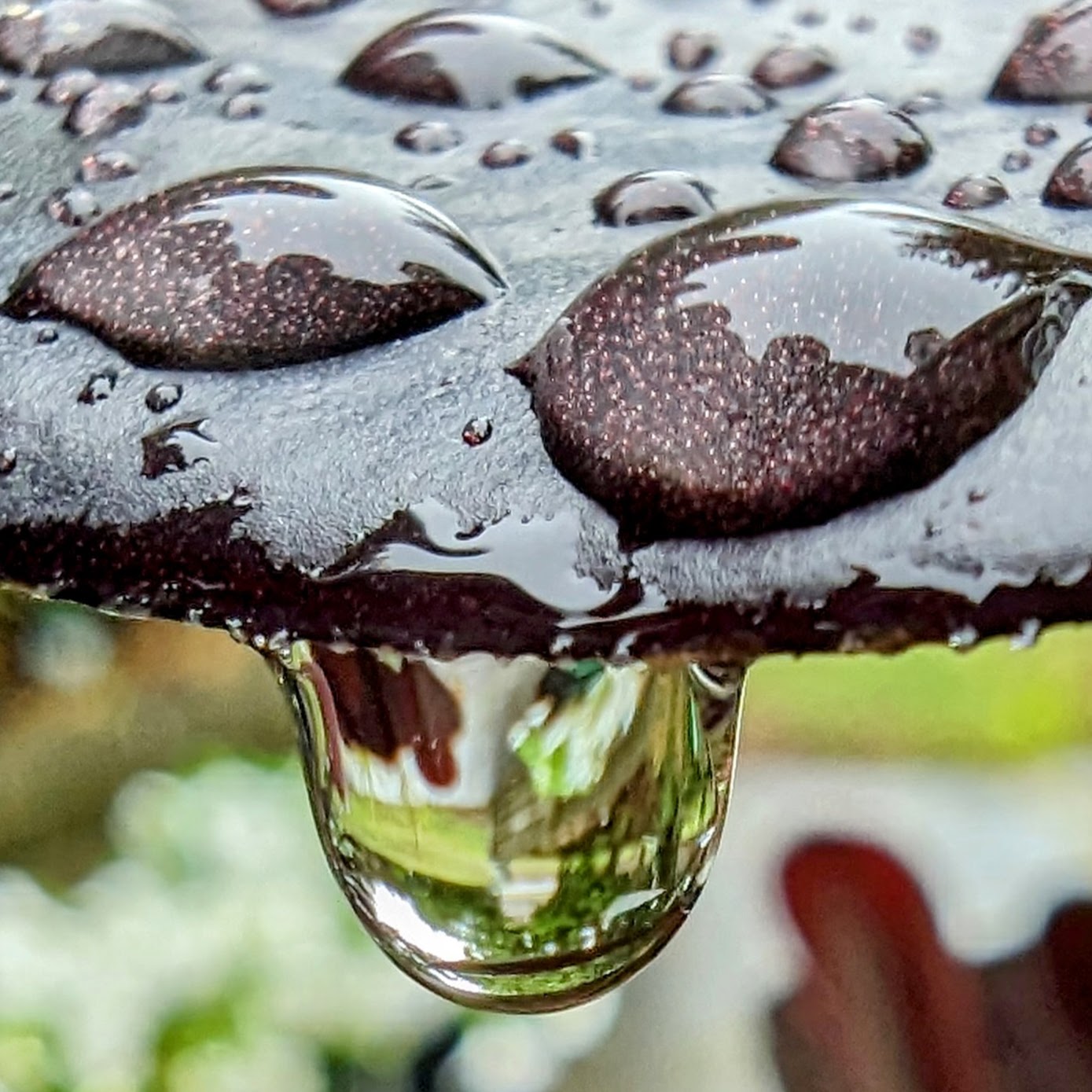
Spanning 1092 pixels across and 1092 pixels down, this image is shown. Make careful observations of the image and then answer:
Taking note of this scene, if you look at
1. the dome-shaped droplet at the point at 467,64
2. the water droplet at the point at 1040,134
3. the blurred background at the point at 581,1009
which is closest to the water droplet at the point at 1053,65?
the water droplet at the point at 1040,134

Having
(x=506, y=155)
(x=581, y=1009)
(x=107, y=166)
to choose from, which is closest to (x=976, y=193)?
(x=506, y=155)

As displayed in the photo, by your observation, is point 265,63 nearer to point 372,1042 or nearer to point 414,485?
point 414,485

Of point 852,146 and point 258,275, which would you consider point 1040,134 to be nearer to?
point 852,146

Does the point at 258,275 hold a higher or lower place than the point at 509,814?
higher

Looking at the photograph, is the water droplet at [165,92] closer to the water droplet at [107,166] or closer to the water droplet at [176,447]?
the water droplet at [107,166]

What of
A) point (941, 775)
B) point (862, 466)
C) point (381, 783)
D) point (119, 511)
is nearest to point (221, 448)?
point (119, 511)

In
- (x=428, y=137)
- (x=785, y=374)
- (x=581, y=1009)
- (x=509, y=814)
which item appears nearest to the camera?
(x=785, y=374)

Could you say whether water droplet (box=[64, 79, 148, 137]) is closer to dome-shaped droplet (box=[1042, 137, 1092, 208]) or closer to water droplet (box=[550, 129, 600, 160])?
water droplet (box=[550, 129, 600, 160])

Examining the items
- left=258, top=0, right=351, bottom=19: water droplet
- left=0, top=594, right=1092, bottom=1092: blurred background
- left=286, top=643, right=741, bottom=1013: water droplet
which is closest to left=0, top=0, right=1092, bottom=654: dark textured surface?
left=258, top=0, right=351, bottom=19: water droplet
